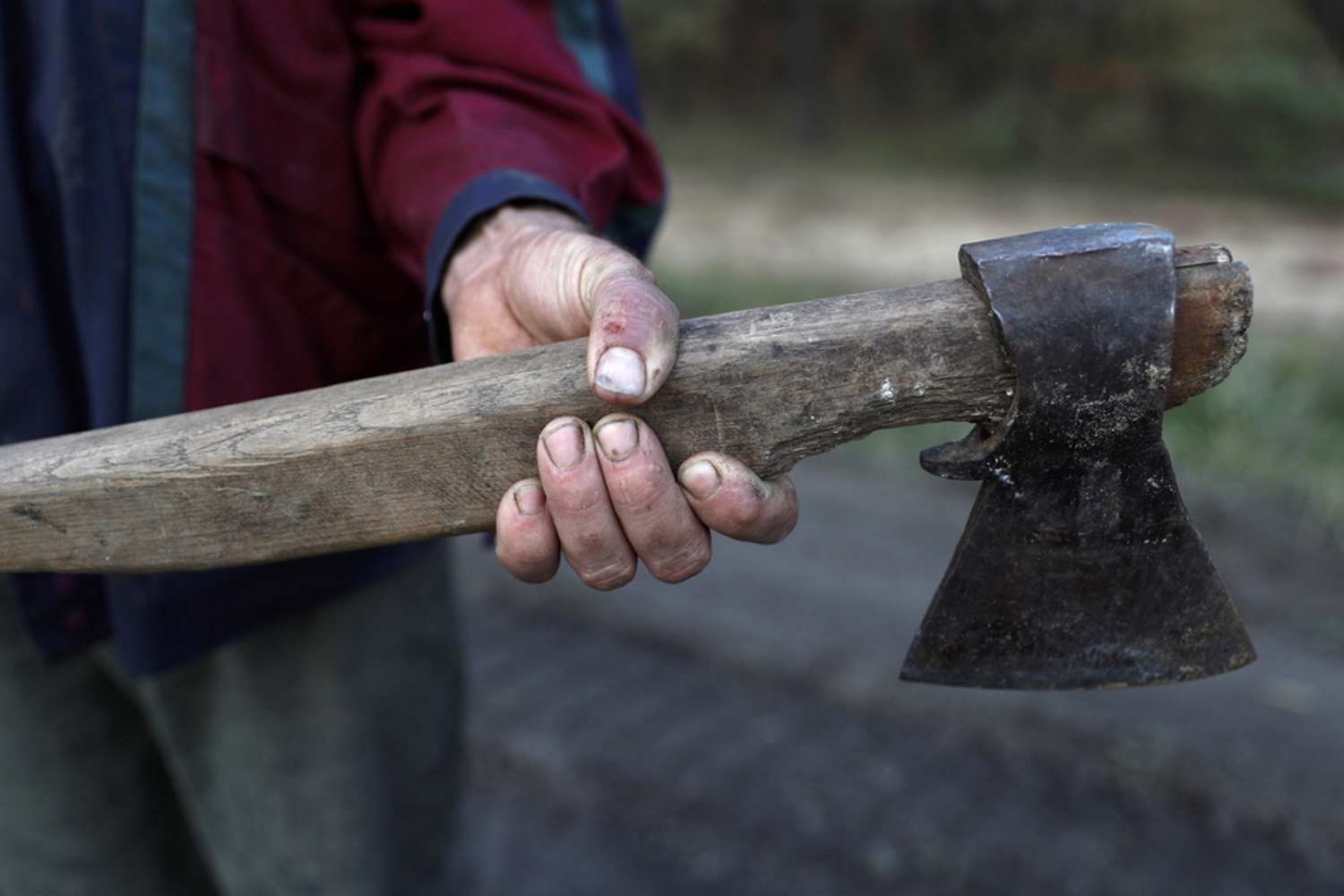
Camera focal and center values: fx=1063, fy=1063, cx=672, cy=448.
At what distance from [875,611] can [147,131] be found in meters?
2.73

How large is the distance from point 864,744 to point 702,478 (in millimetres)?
2013

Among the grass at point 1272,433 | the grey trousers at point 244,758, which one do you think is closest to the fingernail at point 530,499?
the grey trousers at point 244,758

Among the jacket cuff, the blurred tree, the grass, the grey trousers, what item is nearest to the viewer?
the jacket cuff

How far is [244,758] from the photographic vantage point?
1781 millimetres

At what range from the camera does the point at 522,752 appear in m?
3.05

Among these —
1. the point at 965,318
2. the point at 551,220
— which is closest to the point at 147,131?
the point at 551,220

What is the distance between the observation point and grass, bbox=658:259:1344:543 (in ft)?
13.1

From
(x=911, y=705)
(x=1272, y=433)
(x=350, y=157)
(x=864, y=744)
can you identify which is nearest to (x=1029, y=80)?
(x=1272, y=433)

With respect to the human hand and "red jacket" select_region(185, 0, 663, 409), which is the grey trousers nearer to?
"red jacket" select_region(185, 0, 663, 409)

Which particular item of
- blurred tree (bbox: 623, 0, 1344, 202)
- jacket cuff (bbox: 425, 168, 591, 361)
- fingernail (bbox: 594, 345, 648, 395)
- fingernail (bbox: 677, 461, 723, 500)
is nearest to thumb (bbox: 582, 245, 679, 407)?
fingernail (bbox: 594, 345, 648, 395)

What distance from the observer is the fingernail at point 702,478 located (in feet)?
3.94

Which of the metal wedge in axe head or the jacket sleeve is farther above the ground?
the jacket sleeve

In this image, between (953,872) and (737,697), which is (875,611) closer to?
(737,697)

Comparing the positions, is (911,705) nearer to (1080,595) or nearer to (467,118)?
(1080,595)
